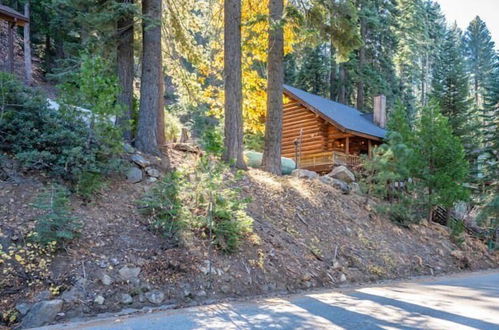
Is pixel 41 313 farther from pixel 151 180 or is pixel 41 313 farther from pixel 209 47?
pixel 209 47

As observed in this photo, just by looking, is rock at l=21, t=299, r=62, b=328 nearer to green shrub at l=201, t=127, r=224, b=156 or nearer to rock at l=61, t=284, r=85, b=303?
rock at l=61, t=284, r=85, b=303

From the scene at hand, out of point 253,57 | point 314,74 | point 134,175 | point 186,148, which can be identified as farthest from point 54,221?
point 314,74

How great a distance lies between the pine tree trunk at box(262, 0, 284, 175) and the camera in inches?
471

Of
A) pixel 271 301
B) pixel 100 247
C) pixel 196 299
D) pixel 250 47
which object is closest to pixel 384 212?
pixel 250 47

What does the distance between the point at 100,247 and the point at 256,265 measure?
8.41 feet

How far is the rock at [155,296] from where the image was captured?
17.2ft

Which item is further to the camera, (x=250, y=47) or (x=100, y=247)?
(x=250, y=47)

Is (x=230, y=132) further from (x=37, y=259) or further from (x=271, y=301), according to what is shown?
(x=37, y=259)

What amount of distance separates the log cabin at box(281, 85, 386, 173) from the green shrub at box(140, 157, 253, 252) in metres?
13.2

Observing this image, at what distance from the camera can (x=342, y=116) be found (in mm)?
22766

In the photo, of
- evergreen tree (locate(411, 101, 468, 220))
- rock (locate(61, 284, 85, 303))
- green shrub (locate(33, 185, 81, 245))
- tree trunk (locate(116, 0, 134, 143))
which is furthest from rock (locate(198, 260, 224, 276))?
evergreen tree (locate(411, 101, 468, 220))

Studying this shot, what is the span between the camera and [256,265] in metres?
6.67

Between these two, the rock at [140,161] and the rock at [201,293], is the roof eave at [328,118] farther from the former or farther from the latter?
the rock at [201,293]

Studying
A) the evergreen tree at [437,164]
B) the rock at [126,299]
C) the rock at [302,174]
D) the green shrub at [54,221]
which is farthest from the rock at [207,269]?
the evergreen tree at [437,164]
